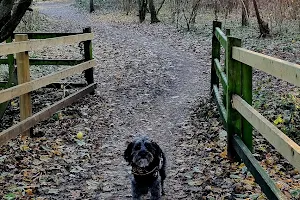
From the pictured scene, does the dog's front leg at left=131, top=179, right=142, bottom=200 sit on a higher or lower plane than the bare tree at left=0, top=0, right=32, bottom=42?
lower

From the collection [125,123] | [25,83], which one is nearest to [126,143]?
[125,123]

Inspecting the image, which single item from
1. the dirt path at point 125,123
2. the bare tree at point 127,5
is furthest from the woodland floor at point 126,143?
the bare tree at point 127,5

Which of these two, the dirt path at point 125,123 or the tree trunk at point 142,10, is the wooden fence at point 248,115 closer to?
the dirt path at point 125,123

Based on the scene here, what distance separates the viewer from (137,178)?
15.0 ft

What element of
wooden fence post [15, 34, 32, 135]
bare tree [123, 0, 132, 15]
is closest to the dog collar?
wooden fence post [15, 34, 32, 135]

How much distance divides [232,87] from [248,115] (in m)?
0.93

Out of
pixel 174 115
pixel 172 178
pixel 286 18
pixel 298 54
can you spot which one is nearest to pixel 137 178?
pixel 172 178

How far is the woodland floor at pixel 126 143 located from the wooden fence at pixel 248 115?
365 mm

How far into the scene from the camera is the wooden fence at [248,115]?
325 centimetres

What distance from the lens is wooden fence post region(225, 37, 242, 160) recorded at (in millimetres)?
5180

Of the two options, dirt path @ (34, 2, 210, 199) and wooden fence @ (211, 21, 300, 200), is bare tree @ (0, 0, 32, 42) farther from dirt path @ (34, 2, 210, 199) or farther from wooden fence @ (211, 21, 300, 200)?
wooden fence @ (211, 21, 300, 200)

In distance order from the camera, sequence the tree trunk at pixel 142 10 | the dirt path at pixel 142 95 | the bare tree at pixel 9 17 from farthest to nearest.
Answer: the tree trunk at pixel 142 10, the bare tree at pixel 9 17, the dirt path at pixel 142 95

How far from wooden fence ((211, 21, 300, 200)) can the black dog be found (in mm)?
936

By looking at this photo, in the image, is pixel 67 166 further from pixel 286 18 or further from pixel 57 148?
pixel 286 18
